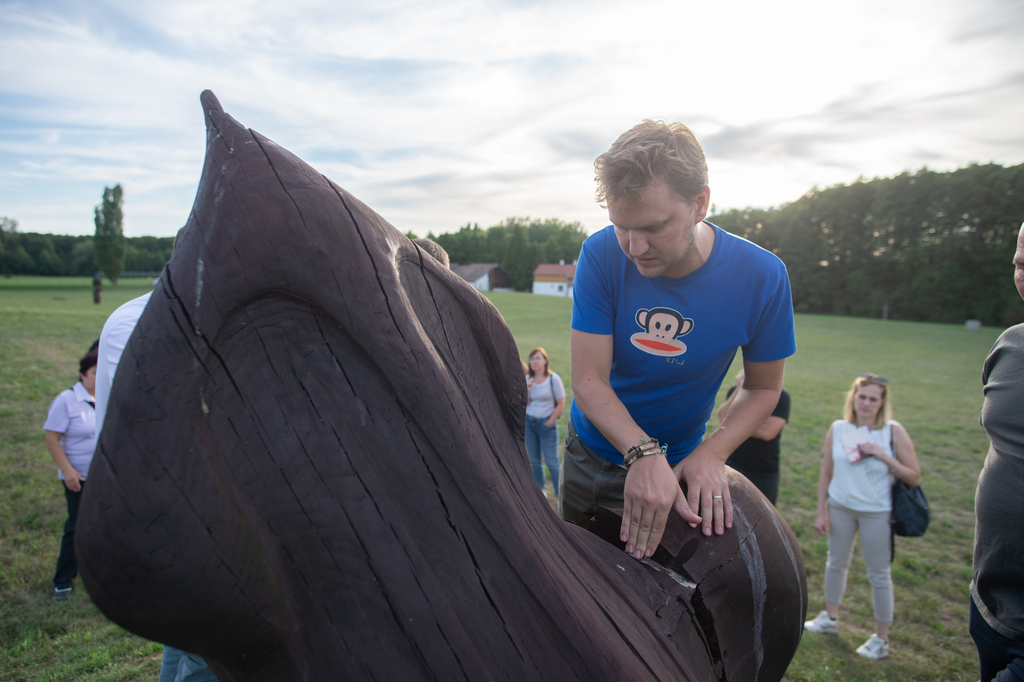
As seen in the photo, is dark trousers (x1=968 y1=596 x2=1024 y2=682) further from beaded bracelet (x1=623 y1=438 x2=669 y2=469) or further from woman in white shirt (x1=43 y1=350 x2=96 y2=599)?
woman in white shirt (x1=43 y1=350 x2=96 y2=599)

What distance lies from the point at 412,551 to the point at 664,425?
1.27m

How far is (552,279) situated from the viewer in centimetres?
6394

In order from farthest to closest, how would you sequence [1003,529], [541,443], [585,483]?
[541,443], [1003,529], [585,483]

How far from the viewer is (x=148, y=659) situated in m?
3.47

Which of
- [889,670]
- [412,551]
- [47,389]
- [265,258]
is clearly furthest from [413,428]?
[47,389]

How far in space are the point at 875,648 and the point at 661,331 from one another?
3.92 metres

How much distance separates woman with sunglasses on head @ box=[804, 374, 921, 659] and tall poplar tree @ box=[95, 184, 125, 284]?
6582cm

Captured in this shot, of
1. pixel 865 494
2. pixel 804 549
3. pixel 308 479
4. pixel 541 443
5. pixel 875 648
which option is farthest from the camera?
pixel 541 443

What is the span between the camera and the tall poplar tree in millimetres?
54438

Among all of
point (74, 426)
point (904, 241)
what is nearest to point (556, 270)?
point (904, 241)

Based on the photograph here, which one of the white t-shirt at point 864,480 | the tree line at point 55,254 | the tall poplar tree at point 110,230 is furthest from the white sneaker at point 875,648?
the tree line at point 55,254

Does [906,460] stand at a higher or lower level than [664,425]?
lower

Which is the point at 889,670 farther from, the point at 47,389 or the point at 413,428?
the point at 47,389

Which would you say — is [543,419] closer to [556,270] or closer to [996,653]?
[996,653]
